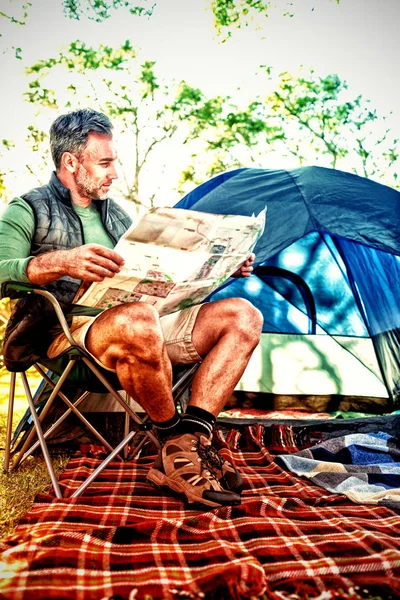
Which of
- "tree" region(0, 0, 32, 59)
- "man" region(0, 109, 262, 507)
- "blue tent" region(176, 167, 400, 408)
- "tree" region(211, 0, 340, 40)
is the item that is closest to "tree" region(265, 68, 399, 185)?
"tree" region(211, 0, 340, 40)

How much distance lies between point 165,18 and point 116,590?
44.6ft

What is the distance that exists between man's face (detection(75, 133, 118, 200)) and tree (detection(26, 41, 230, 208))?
955cm

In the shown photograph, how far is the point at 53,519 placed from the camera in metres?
1.37

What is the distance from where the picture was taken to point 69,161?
2047mm

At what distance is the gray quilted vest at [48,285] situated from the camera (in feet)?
6.05

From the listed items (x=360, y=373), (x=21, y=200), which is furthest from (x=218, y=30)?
(x=21, y=200)

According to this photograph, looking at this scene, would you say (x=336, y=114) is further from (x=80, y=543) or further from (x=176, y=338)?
(x=80, y=543)

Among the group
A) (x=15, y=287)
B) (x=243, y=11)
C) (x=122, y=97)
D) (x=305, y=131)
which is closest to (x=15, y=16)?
(x=122, y=97)

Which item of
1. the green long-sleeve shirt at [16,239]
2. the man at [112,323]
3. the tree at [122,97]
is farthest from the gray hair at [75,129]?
the tree at [122,97]

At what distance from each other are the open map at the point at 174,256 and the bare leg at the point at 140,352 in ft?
0.20

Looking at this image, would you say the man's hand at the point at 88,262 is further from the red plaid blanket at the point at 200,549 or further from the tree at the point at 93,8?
the tree at the point at 93,8

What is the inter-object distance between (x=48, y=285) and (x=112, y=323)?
1.57ft

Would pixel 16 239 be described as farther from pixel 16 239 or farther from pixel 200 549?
pixel 200 549

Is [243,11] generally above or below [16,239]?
above
